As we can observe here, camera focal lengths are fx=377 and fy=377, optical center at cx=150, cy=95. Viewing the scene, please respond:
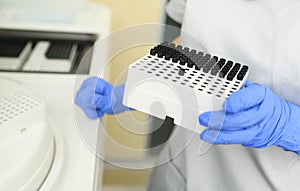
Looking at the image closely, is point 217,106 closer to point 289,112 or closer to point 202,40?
point 289,112

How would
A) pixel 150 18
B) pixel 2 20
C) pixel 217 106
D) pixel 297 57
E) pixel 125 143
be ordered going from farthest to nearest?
pixel 150 18 < pixel 2 20 < pixel 125 143 < pixel 297 57 < pixel 217 106

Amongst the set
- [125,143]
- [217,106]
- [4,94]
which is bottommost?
[125,143]

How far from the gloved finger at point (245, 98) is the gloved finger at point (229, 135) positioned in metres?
0.05

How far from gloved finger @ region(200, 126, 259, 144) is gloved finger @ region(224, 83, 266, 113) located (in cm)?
5

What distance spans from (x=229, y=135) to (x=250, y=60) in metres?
0.22

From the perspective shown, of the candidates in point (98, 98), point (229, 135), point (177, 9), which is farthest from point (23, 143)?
point (177, 9)

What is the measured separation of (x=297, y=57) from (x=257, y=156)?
23 centimetres

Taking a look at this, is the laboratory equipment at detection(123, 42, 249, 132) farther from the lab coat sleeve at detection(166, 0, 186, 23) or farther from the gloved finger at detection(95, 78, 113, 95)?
the lab coat sleeve at detection(166, 0, 186, 23)

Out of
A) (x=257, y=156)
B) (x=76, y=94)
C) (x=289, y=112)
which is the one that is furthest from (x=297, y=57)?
(x=76, y=94)

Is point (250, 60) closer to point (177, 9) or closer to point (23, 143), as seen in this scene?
point (177, 9)

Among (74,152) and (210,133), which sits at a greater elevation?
(210,133)

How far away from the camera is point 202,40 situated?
3.01 ft

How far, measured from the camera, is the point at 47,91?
101 centimetres

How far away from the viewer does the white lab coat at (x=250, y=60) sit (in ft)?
2.60
